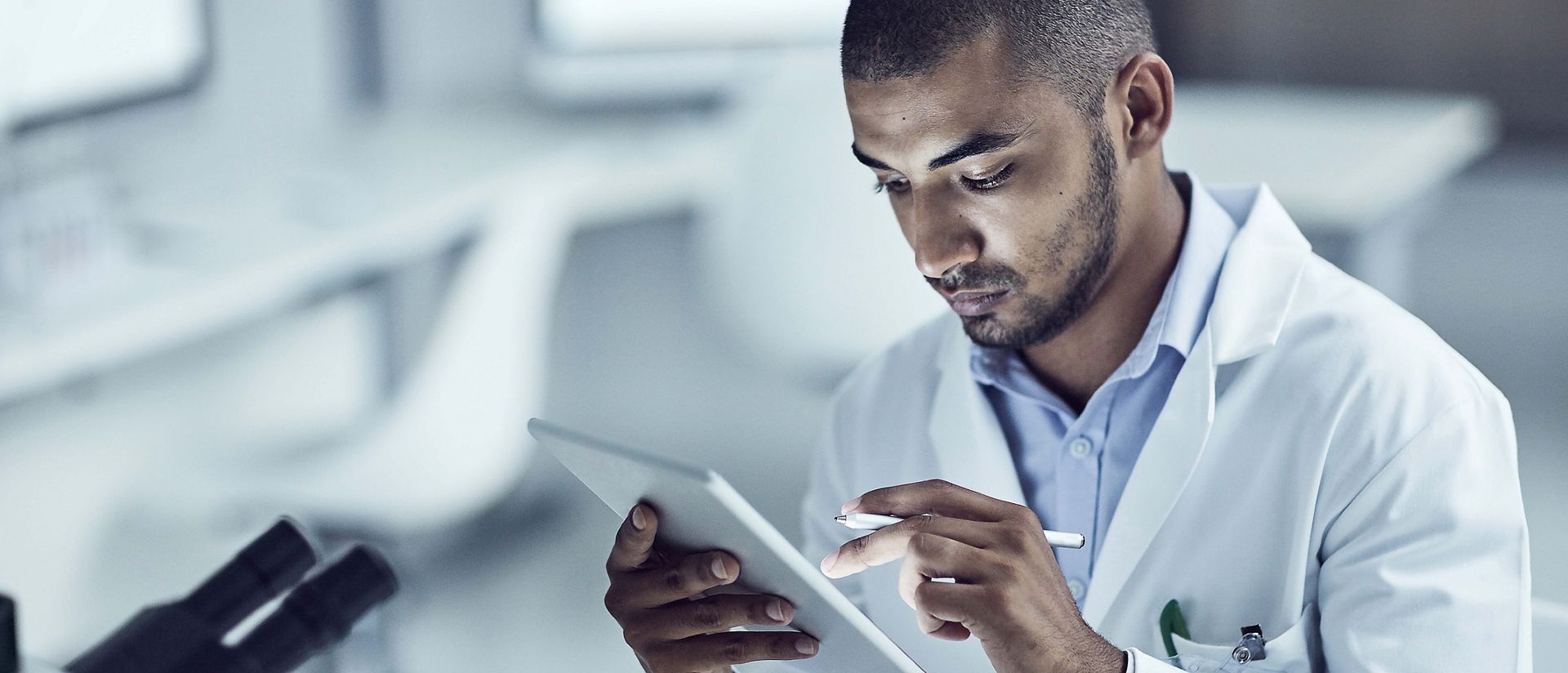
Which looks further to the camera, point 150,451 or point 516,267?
point 150,451

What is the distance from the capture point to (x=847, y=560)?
756 millimetres

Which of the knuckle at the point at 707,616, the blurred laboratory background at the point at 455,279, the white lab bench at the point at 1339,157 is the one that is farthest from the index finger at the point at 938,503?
the white lab bench at the point at 1339,157

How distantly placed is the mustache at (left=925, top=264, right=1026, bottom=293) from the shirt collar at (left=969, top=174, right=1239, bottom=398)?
0.07m

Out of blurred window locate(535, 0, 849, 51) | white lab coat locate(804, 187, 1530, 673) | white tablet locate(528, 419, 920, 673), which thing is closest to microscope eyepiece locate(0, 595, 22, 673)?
white tablet locate(528, 419, 920, 673)

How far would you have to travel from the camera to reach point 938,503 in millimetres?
770

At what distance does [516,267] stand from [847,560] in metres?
1.12

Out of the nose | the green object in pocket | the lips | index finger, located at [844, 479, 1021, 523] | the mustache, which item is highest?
the nose

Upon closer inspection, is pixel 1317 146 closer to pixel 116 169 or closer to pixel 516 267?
pixel 516 267

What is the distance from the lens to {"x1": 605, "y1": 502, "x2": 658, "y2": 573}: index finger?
0.78 meters

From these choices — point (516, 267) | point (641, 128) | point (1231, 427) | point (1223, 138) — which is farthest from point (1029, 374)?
point (641, 128)

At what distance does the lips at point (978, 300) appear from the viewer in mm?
1003

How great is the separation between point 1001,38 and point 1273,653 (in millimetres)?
434

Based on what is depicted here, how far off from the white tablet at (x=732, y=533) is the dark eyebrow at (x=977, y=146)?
12.6 inches

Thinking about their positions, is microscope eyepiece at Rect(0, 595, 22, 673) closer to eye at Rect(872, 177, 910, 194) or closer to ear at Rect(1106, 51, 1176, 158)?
eye at Rect(872, 177, 910, 194)
